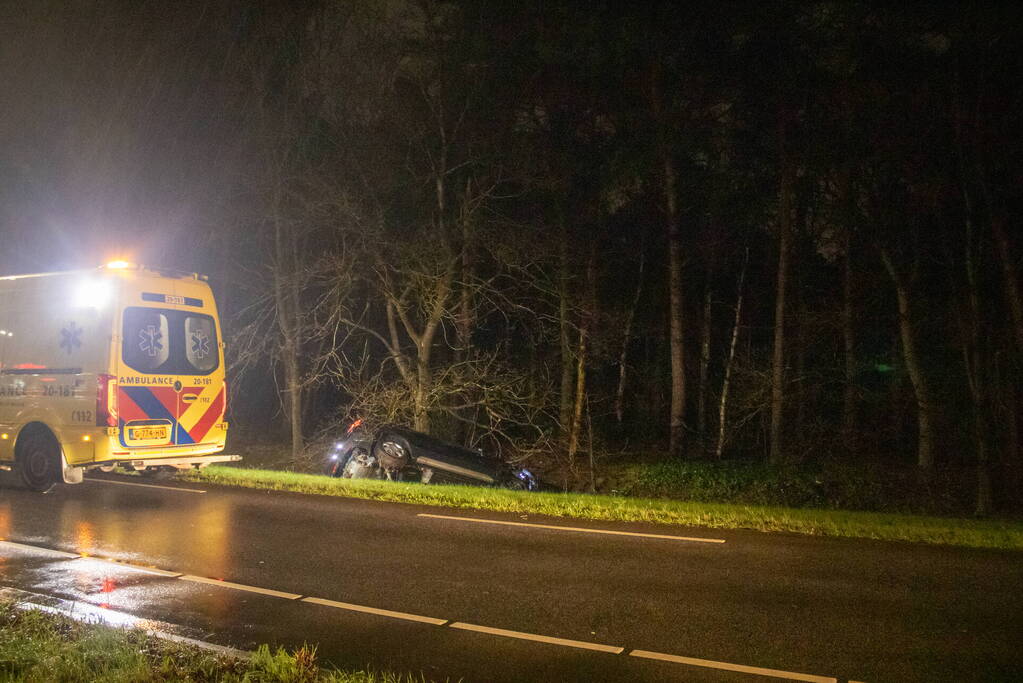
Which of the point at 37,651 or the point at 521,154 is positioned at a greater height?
the point at 521,154

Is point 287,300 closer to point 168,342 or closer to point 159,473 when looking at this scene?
→ point 159,473

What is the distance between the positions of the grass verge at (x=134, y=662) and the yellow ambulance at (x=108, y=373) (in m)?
6.67

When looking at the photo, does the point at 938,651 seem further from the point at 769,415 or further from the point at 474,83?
the point at 769,415

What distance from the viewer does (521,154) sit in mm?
20031

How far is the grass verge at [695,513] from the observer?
9477mm

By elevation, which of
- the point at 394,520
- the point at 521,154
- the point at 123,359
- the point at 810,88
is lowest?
the point at 394,520

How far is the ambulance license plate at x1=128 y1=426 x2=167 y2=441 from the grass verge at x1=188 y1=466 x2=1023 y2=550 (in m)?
1.73

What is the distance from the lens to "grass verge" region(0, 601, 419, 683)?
4840 mm

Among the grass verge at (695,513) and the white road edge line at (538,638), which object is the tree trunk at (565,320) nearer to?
the grass verge at (695,513)

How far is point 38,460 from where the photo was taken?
40.8 ft

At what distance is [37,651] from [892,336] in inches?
961

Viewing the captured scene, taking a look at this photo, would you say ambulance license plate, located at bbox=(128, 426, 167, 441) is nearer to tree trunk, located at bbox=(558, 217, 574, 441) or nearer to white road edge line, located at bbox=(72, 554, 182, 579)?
white road edge line, located at bbox=(72, 554, 182, 579)

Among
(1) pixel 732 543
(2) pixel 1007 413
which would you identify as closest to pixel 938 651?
(1) pixel 732 543

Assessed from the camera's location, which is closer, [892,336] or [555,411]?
[555,411]
